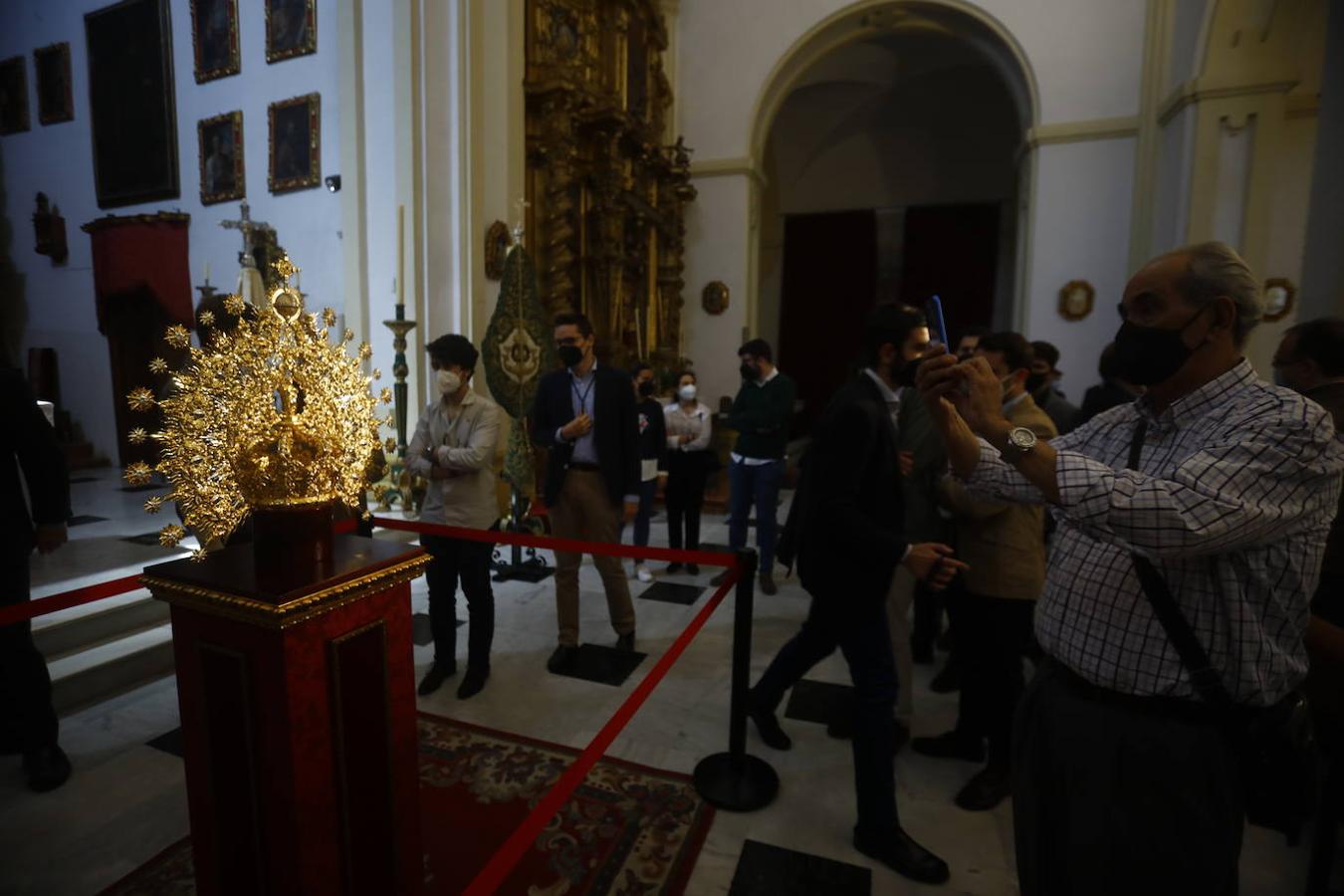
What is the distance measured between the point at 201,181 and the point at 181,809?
7.08m

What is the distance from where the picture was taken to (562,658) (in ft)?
10.9

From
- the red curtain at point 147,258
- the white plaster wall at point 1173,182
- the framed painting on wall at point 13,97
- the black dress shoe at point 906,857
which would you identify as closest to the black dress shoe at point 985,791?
the black dress shoe at point 906,857

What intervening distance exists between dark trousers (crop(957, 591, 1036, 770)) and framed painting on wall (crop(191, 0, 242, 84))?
822 centimetres

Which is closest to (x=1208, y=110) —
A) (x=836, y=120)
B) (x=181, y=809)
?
(x=836, y=120)

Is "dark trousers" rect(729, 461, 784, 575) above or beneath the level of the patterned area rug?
above

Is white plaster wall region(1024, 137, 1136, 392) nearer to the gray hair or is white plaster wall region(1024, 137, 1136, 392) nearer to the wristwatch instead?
the gray hair

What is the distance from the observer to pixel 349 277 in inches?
222

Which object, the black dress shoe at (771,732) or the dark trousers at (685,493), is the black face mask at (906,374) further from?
the dark trousers at (685,493)

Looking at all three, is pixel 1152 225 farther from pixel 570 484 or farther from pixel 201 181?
pixel 201 181

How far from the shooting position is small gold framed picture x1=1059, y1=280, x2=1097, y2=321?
8.55 metres

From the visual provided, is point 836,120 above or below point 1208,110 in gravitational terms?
above

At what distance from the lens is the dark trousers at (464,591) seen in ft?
10.2

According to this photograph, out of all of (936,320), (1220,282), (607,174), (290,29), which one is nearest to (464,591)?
(936,320)

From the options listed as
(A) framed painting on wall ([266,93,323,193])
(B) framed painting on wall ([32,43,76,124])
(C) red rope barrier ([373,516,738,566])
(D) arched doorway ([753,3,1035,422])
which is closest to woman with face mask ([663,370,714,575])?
(C) red rope barrier ([373,516,738,566])
